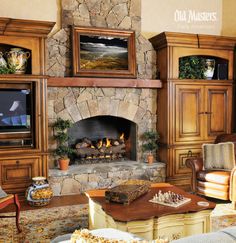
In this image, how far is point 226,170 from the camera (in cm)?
492

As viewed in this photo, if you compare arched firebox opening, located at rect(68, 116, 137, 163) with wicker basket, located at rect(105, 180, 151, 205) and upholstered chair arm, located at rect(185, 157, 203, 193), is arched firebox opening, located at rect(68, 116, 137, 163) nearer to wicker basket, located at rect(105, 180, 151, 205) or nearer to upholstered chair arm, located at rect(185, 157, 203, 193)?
upholstered chair arm, located at rect(185, 157, 203, 193)

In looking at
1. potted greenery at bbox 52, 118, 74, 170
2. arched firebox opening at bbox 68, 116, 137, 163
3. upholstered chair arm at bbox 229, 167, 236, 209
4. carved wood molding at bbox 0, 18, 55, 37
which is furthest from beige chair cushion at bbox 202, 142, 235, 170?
carved wood molding at bbox 0, 18, 55, 37

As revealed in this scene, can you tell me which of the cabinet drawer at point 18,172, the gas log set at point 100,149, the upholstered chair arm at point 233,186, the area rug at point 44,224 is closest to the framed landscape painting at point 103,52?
the gas log set at point 100,149

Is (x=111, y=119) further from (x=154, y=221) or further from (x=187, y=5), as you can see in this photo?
(x=154, y=221)

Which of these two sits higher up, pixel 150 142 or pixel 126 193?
pixel 150 142

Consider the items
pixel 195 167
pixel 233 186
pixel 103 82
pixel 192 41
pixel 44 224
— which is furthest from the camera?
pixel 192 41

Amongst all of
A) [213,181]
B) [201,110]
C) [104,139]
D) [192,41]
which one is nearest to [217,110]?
[201,110]

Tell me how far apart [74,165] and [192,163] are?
73.3 inches

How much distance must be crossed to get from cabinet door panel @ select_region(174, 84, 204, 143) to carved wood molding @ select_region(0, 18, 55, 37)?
2.26m

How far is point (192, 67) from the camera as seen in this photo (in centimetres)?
603

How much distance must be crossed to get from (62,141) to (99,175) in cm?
76

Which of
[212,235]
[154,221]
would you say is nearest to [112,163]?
[154,221]

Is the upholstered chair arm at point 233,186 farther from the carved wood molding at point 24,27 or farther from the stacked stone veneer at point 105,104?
the carved wood molding at point 24,27

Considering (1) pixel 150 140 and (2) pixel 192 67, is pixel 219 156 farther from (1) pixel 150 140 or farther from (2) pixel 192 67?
(2) pixel 192 67
